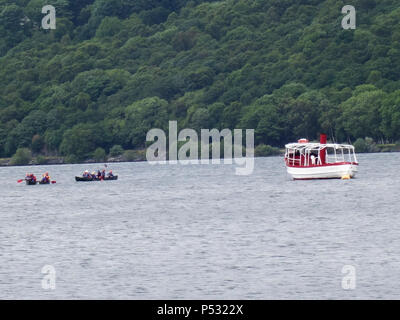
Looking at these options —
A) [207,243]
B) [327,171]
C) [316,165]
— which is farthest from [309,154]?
[207,243]

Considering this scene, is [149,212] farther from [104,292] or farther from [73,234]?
[104,292]

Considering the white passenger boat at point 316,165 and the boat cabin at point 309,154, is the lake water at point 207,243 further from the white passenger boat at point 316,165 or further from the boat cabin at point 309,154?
the boat cabin at point 309,154

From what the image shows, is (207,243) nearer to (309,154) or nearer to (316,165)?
(316,165)

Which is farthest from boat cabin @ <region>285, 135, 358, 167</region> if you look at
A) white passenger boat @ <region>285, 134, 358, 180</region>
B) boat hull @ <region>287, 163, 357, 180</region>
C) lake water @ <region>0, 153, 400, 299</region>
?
lake water @ <region>0, 153, 400, 299</region>

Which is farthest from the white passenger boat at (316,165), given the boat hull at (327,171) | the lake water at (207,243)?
the lake water at (207,243)

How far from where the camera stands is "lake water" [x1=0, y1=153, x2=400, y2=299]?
53.4 metres

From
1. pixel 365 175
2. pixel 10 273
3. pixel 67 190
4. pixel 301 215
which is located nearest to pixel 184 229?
pixel 301 215

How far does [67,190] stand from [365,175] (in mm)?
42631

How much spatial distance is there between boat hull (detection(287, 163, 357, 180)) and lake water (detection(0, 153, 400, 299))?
9153 mm

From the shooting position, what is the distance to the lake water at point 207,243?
5338 centimetres

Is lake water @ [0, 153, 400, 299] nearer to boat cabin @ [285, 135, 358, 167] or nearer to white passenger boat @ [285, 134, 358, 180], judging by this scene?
white passenger boat @ [285, 134, 358, 180]

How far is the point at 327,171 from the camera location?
432ft

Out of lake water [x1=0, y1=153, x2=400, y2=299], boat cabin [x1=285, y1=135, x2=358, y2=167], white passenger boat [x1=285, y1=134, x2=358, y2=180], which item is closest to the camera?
lake water [x1=0, y1=153, x2=400, y2=299]
